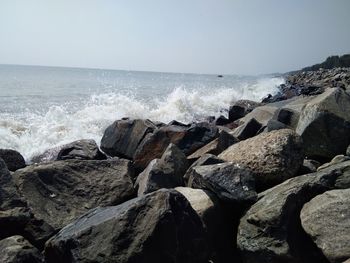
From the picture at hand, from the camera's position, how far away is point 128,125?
805cm

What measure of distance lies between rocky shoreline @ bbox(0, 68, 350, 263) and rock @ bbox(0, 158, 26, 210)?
12mm

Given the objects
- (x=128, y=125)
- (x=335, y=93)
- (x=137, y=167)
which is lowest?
(x=137, y=167)

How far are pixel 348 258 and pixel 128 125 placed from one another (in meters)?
5.61

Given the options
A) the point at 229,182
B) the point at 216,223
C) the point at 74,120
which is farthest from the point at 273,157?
the point at 74,120

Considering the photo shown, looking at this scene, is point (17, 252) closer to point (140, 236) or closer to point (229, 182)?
point (140, 236)

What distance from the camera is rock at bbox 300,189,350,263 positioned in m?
3.14

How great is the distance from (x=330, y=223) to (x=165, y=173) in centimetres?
226

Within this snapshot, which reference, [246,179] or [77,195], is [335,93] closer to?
[246,179]

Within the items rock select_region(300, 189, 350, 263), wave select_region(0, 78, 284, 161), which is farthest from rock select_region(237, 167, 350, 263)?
wave select_region(0, 78, 284, 161)

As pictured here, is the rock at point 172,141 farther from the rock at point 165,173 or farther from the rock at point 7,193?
the rock at point 7,193

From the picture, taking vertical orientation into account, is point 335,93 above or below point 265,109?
above

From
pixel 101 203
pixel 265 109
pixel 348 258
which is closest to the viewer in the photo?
pixel 348 258

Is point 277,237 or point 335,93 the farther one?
point 335,93

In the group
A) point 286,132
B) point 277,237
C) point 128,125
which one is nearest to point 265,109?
point 128,125
